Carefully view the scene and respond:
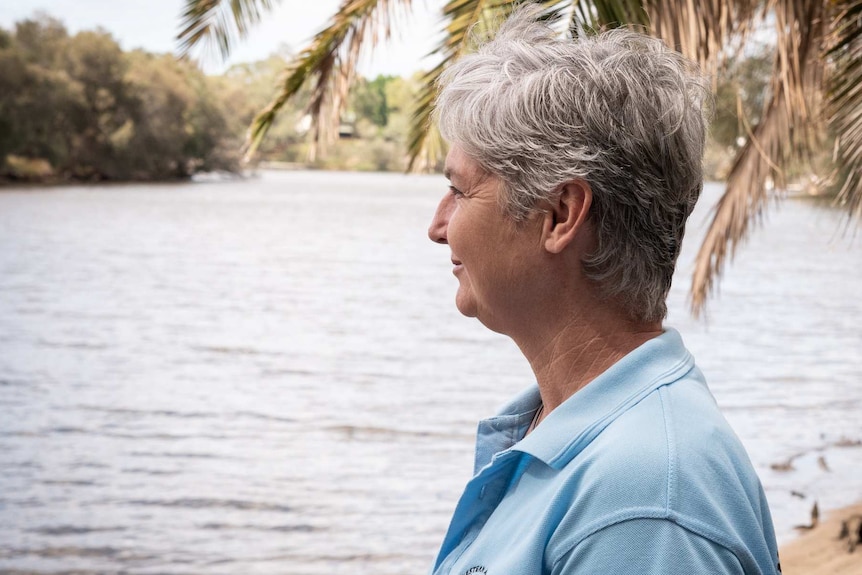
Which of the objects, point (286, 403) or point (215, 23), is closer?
point (215, 23)

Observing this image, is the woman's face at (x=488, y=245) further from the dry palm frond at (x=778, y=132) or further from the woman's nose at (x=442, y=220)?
the dry palm frond at (x=778, y=132)

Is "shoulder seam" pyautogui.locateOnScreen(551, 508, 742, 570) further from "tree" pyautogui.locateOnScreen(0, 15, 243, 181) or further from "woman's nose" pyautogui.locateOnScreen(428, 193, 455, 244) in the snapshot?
"tree" pyautogui.locateOnScreen(0, 15, 243, 181)

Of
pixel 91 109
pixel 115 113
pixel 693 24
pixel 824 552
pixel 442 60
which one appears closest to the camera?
pixel 693 24

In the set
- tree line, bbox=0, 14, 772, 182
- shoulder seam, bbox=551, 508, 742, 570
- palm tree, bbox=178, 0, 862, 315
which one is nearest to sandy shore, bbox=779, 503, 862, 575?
palm tree, bbox=178, 0, 862, 315

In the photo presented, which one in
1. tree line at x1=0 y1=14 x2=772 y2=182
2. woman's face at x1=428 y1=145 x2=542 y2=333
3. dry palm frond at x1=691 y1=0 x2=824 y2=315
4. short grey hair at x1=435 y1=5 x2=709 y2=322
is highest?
short grey hair at x1=435 y1=5 x2=709 y2=322

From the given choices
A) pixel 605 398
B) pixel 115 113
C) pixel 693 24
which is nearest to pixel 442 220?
pixel 605 398

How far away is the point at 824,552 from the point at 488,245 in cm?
536

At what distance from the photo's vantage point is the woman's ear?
1.30 m

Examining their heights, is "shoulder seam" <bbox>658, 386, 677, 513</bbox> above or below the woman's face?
below

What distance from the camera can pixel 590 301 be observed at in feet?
4.48

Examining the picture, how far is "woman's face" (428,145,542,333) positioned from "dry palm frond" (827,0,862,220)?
3.42 metres

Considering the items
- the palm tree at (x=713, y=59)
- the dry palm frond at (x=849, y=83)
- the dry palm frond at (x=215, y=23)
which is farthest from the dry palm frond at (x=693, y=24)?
the dry palm frond at (x=215, y=23)

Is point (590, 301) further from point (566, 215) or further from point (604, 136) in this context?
point (604, 136)

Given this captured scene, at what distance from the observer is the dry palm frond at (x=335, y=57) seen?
18.3 feet
